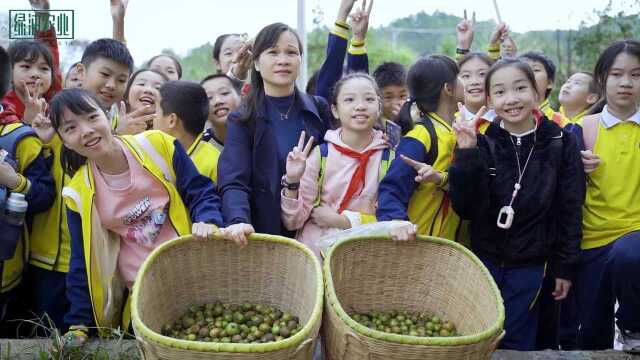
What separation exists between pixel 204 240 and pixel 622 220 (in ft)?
7.05

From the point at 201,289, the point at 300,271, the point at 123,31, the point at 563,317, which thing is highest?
the point at 123,31

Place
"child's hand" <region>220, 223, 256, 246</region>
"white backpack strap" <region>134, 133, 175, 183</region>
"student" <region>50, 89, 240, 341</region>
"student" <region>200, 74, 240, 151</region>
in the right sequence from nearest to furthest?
"child's hand" <region>220, 223, 256, 246</region> < "student" <region>50, 89, 240, 341</region> < "white backpack strap" <region>134, 133, 175, 183</region> < "student" <region>200, 74, 240, 151</region>

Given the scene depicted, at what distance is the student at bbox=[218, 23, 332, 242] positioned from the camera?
2979 millimetres

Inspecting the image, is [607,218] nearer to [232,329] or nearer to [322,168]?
[322,168]

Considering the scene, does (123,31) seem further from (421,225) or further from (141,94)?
(421,225)

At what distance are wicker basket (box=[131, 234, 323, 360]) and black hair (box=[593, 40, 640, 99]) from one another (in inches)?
81.0

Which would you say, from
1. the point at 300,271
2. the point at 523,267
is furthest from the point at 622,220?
the point at 300,271

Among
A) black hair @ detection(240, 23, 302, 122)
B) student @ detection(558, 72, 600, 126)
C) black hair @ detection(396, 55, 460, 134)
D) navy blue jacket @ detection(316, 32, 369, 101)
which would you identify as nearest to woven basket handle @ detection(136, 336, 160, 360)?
black hair @ detection(240, 23, 302, 122)

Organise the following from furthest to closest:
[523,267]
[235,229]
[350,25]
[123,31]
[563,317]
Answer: [123,31], [350,25], [563,317], [523,267], [235,229]

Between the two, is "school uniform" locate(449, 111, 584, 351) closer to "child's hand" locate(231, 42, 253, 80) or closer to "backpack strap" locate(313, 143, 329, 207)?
"backpack strap" locate(313, 143, 329, 207)

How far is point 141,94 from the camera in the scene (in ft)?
12.7

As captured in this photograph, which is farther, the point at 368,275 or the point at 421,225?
the point at 421,225

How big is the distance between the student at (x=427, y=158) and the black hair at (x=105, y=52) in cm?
175

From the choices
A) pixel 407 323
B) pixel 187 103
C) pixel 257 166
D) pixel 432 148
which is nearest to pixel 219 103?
pixel 187 103
